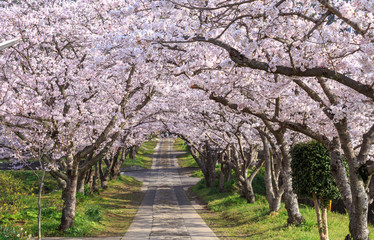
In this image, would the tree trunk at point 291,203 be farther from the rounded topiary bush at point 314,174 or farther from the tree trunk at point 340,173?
the tree trunk at point 340,173

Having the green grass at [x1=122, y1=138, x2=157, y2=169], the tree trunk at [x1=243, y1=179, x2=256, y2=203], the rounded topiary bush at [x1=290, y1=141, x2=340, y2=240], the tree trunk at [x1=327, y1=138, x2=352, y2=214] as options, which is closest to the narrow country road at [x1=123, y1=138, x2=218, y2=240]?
the tree trunk at [x1=243, y1=179, x2=256, y2=203]

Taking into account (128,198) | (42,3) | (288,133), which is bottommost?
(128,198)

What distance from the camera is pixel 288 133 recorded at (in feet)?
55.4

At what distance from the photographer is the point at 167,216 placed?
18.0m

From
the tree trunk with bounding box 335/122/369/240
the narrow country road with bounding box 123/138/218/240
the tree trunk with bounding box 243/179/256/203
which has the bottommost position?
the narrow country road with bounding box 123/138/218/240

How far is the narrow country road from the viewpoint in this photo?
44.7 ft

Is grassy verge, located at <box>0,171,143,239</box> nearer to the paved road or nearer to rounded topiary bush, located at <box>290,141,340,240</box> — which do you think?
the paved road

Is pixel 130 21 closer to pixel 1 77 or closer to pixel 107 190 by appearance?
pixel 1 77

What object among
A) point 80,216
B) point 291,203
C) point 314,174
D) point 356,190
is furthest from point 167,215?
point 356,190

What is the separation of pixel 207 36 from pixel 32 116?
24.5 feet

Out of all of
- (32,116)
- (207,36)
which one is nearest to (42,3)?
(32,116)

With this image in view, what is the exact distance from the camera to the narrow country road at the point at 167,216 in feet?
44.7

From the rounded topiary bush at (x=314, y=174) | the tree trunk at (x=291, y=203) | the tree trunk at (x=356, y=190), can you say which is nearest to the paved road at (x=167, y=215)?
the tree trunk at (x=291, y=203)

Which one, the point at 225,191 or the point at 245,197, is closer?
the point at 245,197
